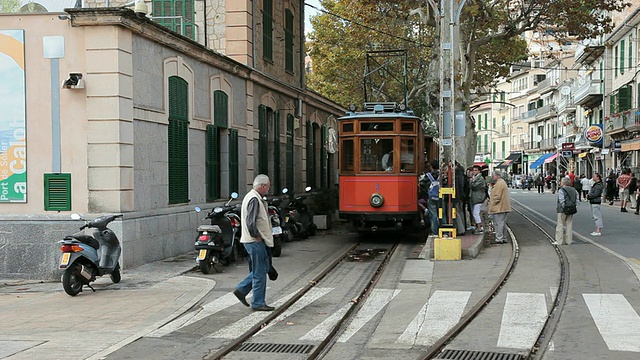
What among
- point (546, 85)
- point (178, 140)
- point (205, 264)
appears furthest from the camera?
point (546, 85)

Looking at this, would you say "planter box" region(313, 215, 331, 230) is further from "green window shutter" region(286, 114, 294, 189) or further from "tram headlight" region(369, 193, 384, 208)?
"tram headlight" region(369, 193, 384, 208)

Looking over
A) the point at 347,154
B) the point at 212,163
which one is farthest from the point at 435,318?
the point at 212,163

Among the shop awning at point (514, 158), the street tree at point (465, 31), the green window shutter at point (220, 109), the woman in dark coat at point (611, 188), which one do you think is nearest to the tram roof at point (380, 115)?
the street tree at point (465, 31)

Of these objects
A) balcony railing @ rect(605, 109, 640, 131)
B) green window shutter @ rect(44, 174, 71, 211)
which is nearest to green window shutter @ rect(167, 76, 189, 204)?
green window shutter @ rect(44, 174, 71, 211)

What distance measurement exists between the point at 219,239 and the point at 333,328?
16.2 ft

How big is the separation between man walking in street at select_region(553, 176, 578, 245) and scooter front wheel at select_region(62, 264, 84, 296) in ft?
35.2

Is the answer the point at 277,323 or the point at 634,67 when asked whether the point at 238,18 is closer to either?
the point at 277,323

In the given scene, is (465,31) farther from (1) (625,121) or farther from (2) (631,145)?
(1) (625,121)

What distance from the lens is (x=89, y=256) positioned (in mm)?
10797

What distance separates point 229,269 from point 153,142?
2849 millimetres

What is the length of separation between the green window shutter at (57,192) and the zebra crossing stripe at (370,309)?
568 cm

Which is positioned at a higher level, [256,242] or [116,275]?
[256,242]

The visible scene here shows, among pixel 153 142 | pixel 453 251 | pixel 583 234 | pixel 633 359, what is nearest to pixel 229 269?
pixel 153 142

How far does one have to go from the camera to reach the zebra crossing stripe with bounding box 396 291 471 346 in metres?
7.79
